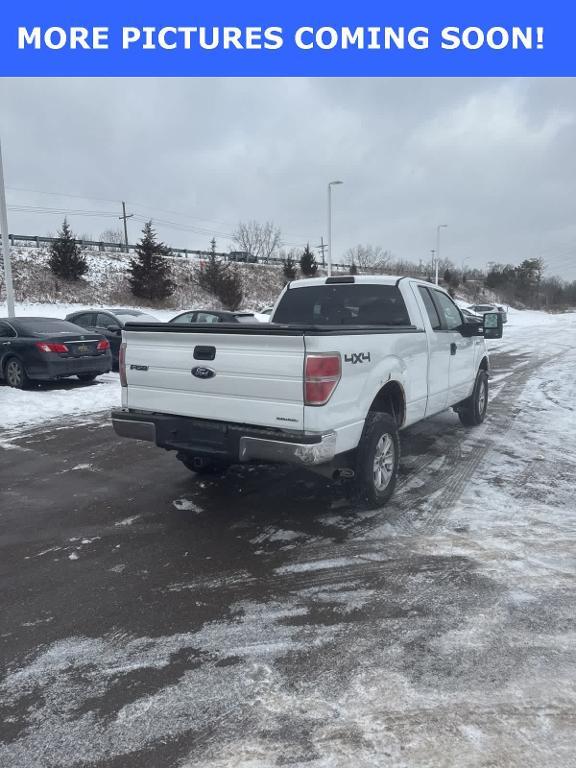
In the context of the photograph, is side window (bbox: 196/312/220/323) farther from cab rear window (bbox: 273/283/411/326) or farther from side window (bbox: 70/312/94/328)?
cab rear window (bbox: 273/283/411/326)

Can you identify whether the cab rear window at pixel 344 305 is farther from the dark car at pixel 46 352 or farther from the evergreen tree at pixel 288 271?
the evergreen tree at pixel 288 271

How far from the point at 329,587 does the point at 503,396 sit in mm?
7960

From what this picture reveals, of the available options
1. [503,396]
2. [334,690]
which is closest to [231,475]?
[334,690]

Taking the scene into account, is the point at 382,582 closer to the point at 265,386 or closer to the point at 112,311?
the point at 265,386

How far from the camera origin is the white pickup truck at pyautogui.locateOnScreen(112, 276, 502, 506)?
13.4 feet

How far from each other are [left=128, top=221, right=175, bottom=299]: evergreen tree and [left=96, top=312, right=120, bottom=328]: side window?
23.1 metres

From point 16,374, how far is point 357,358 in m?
8.90

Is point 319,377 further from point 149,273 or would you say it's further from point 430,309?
point 149,273

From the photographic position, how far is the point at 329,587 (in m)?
3.57

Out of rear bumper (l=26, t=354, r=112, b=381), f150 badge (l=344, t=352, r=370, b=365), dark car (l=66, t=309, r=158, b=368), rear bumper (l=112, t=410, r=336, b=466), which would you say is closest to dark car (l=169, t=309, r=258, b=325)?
dark car (l=66, t=309, r=158, b=368)

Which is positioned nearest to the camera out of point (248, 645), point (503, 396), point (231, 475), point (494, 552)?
point (248, 645)

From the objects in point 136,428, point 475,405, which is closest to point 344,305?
point 136,428

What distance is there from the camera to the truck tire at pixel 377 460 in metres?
4.61

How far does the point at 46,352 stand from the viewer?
1083cm
